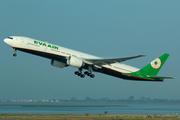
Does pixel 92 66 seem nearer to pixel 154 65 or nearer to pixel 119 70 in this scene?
pixel 119 70

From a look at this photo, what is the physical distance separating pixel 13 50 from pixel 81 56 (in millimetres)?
11989

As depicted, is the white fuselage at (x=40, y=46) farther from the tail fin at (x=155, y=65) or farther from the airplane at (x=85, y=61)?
the tail fin at (x=155, y=65)

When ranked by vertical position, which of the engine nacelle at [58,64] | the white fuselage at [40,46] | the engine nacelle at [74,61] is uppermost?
the white fuselage at [40,46]

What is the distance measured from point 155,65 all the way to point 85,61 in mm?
16547

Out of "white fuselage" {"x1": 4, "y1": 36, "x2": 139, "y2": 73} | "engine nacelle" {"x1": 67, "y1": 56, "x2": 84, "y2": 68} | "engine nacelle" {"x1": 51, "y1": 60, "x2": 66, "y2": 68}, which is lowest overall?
"engine nacelle" {"x1": 67, "y1": 56, "x2": 84, "y2": 68}

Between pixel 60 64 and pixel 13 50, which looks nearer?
pixel 13 50

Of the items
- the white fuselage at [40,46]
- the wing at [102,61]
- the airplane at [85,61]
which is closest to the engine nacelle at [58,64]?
the airplane at [85,61]

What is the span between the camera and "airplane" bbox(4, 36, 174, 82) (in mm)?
39125

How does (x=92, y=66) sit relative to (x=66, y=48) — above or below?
below

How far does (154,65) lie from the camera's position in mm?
50062

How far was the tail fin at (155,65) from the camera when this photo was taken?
163 feet

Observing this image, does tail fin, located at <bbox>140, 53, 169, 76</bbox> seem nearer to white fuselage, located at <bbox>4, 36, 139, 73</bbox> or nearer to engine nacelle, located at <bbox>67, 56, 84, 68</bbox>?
white fuselage, located at <bbox>4, 36, 139, 73</bbox>

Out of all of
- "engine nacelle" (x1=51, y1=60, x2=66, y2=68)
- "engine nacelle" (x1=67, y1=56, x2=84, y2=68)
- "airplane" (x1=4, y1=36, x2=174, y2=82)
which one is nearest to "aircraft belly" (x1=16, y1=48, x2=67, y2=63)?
"airplane" (x1=4, y1=36, x2=174, y2=82)

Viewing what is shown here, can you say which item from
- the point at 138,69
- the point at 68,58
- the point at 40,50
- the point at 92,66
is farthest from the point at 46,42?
the point at 138,69
